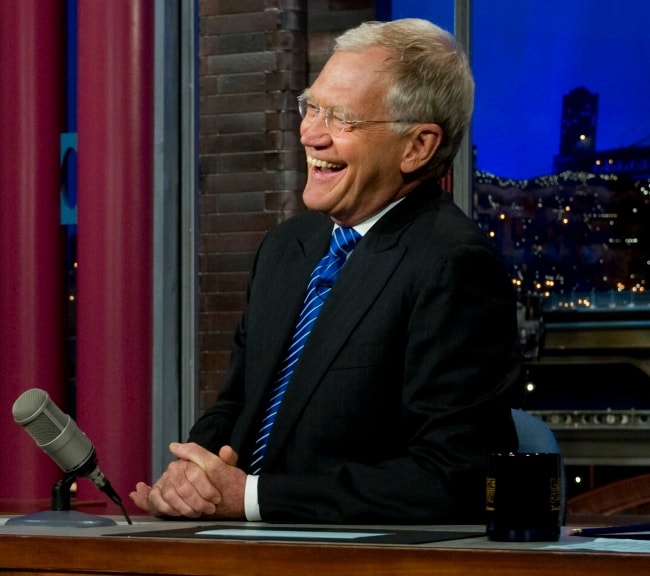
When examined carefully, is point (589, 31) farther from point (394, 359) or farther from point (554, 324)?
point (394, 359)

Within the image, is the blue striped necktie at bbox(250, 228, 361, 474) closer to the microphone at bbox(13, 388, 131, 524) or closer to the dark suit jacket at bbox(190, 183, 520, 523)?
the dark suit jacket at bbox(190, 183, 520, 523)

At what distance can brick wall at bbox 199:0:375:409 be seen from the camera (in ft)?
14.5

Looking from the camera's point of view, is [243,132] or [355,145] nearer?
[355,145]

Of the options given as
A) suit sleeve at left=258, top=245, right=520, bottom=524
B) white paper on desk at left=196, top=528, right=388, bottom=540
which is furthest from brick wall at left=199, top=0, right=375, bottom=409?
white paper on desk at left=196, top=528, right=388, bottom=540

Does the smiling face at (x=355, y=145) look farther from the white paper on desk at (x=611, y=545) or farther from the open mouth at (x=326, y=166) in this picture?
the white paper on desk at (x=611, y=545)

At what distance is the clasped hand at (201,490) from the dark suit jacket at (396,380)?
0.16 feet

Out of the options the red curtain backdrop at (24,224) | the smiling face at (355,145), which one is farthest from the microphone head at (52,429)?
the red curtain backdrop at (24,224)

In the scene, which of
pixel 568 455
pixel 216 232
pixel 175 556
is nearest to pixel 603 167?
pixel 568 455

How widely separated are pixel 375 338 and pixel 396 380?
0.07m

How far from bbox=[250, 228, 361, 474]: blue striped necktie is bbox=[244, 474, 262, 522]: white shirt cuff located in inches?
9.7

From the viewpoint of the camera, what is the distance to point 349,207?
216cm

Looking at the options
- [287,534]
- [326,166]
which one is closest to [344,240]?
[326,166]

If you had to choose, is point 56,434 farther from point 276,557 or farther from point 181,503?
point 276,557

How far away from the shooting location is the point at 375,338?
200 cm
